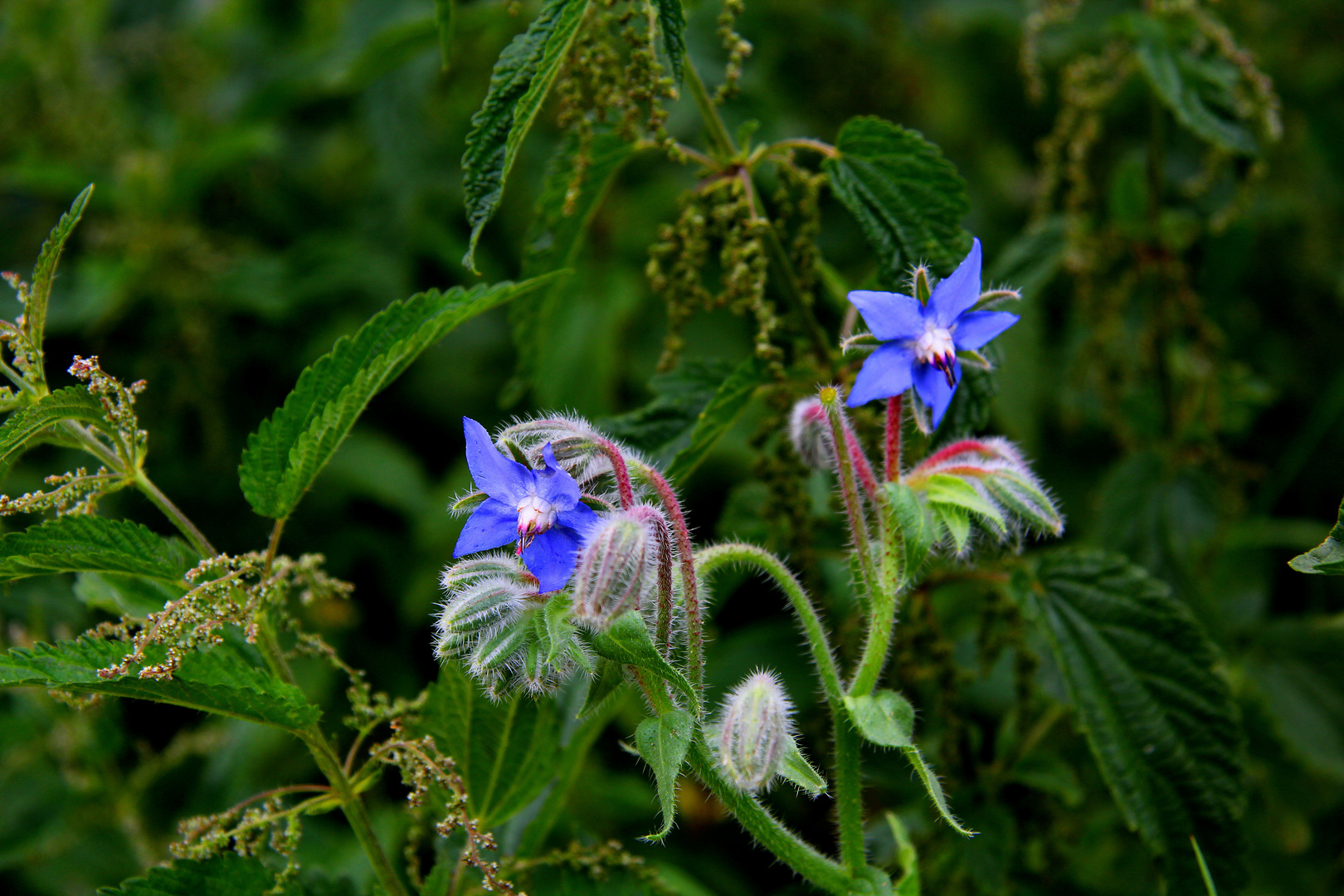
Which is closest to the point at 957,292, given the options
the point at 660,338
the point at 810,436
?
the point at 810,436

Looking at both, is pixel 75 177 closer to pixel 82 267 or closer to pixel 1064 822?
pixel 82 267

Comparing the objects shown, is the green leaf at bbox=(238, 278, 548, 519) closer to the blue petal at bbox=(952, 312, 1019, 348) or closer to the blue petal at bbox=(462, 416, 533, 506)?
the blue petal at bbox=(462, 416, 533, 506)

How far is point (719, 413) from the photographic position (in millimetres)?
1903

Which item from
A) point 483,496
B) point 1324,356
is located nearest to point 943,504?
point 483,496

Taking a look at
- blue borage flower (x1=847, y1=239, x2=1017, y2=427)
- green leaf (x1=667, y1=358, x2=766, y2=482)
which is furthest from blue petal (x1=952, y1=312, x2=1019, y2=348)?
green leaf (x1=667, y1=358, x2=766, y2=482)

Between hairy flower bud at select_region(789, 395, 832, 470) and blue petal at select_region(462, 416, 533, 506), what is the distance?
52 cm

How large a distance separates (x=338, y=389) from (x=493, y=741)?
2.14ft

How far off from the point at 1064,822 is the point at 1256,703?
0.64m

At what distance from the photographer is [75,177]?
12.6ft

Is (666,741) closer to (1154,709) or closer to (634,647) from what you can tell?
(634,647)

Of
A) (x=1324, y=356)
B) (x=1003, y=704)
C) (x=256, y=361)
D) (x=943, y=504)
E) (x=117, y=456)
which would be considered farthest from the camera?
(x=256, y=361)

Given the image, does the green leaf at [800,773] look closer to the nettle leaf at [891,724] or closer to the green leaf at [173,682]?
the nettle leaf at [891,724]

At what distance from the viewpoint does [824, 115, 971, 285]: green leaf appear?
6.23ft

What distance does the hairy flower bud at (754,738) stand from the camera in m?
1.43
